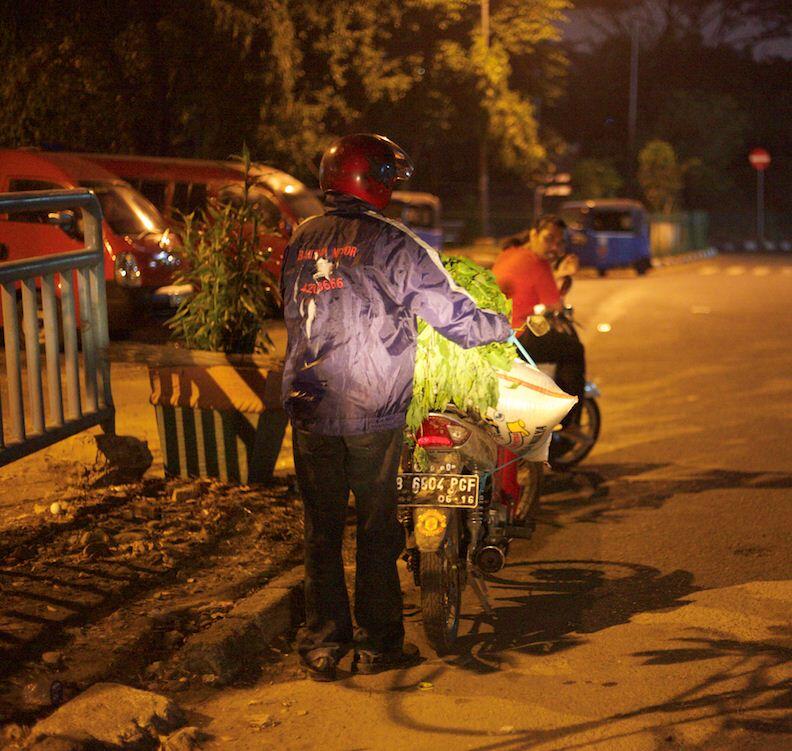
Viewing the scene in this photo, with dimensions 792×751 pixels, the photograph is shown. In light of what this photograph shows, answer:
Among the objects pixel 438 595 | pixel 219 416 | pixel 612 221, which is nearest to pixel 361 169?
pixel 438 595

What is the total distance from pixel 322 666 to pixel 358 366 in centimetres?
116

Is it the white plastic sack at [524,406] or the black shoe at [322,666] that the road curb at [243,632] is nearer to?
the black shoe at [322,666]

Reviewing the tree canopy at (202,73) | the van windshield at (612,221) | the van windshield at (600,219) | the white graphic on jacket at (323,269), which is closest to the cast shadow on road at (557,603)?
the white graphic on jacket at (323,269)

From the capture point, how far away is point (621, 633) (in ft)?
17.8

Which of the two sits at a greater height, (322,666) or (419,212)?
(419,212)

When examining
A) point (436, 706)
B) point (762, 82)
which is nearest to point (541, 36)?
point (436, 706)

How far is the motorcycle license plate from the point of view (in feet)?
16.7

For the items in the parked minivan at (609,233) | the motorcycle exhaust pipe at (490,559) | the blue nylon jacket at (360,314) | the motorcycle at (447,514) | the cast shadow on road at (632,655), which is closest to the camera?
the cast shadow on road at (632,655)

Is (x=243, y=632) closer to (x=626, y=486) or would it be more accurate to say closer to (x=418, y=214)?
(x=626, y=486)

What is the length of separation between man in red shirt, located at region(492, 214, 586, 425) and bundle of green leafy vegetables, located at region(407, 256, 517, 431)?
233 cm

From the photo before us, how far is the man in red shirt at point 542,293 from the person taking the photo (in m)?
7.68

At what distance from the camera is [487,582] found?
20.3ft

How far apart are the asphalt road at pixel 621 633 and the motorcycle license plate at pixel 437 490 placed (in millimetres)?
630

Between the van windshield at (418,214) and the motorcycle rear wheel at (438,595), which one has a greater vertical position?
the van windshield at (418,214)
